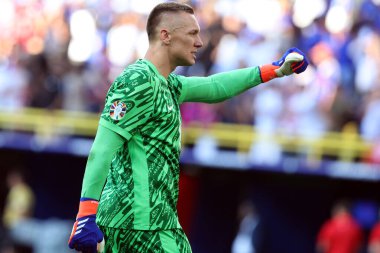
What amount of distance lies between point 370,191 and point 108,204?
9.73 metres

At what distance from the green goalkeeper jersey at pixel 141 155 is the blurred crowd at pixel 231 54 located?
25.5ft

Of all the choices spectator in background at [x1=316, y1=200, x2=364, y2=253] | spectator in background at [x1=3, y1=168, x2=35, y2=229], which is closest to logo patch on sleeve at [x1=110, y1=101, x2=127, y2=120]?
spectator in background at [x1=316, y1=200, x2=364, y2=253]

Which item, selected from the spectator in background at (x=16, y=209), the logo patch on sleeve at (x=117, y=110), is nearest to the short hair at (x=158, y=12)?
the logo patch on sleeve at (x=117, y=110)

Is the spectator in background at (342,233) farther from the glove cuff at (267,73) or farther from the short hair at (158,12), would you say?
the short hair at (158,12)

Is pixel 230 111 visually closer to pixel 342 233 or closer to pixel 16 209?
pixel 342 233

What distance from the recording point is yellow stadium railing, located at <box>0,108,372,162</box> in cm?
1345

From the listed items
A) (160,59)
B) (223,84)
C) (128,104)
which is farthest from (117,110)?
(223,84)

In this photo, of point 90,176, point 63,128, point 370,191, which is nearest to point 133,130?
point 90,176

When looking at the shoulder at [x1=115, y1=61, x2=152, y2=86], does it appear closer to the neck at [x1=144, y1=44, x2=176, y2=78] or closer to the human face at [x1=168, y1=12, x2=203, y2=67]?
the neck at [x1=144, y1=44, x2=176, y2=78]

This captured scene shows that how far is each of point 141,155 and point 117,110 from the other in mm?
296

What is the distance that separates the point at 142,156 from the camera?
524 cm

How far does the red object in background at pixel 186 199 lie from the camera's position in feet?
52.3

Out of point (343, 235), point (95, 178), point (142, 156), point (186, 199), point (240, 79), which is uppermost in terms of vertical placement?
point (186, 199)

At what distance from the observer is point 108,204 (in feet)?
17.3
